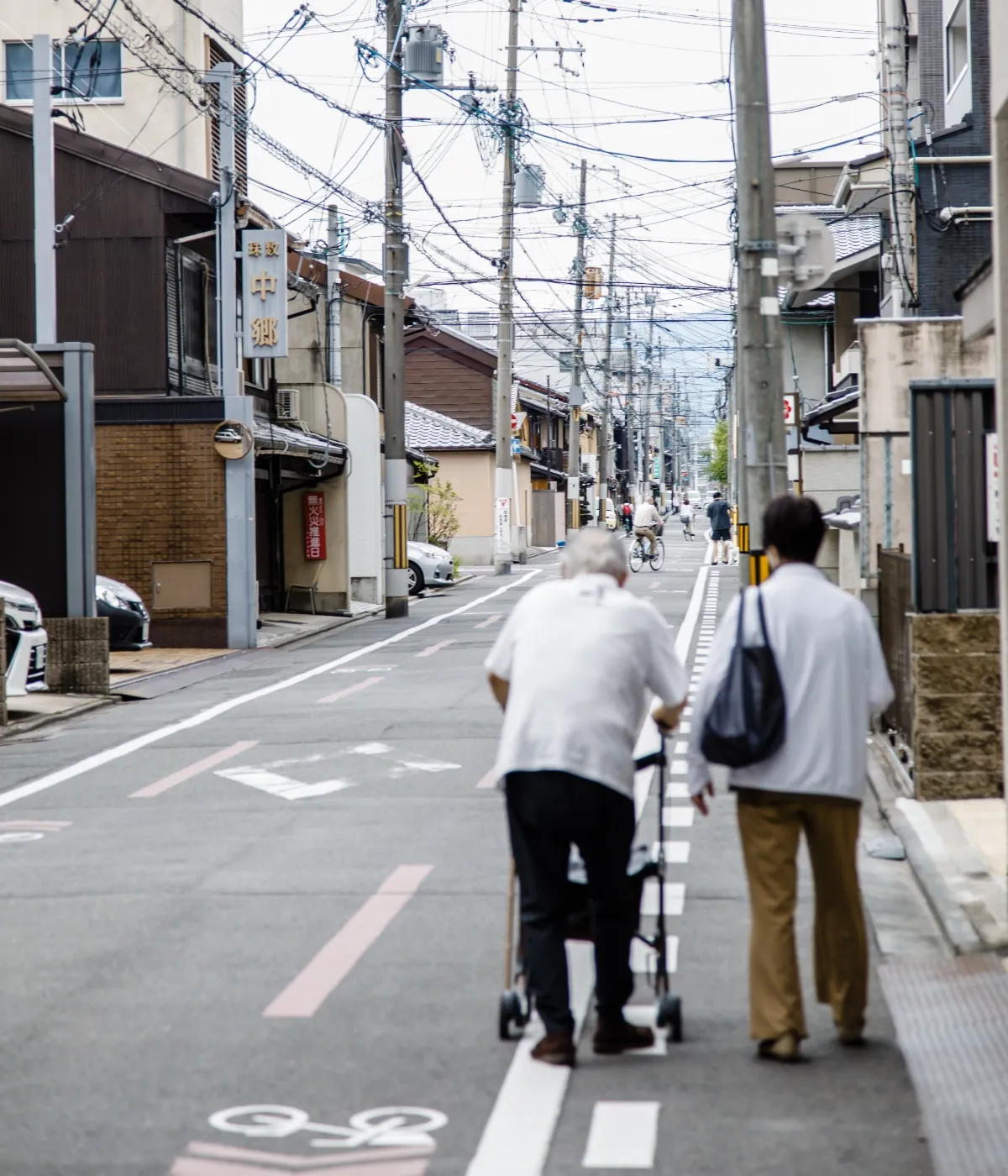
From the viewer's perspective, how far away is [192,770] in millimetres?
12250

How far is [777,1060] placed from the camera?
17.5 ft

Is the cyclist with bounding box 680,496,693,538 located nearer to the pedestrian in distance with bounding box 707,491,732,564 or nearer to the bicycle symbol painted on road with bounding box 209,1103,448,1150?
the pedestrian in distance with bounding box 707,491,732,564

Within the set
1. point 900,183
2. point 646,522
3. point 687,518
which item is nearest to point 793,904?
point 900,183

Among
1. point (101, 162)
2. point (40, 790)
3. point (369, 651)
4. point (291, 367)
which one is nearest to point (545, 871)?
point (40, 790)

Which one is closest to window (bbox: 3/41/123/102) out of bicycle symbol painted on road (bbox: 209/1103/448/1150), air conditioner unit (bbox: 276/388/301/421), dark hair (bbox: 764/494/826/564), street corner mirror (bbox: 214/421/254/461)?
air conditioner unit (bbox: 276/388/301/421)

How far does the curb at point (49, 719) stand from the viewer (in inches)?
605

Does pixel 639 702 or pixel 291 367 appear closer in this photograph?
pixel 639 702

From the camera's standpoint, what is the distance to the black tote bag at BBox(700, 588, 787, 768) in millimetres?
5234

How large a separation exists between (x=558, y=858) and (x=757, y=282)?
7.70 m

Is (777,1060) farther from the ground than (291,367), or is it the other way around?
(291,367)

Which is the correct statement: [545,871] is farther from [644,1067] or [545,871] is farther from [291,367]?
[291,367]

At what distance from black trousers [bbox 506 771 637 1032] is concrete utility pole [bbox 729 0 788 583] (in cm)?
668

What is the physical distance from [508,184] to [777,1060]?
39.7 metres

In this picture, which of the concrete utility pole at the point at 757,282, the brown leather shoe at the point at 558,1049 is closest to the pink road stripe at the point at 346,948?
the brown leather shoe at the point at 558,1049
